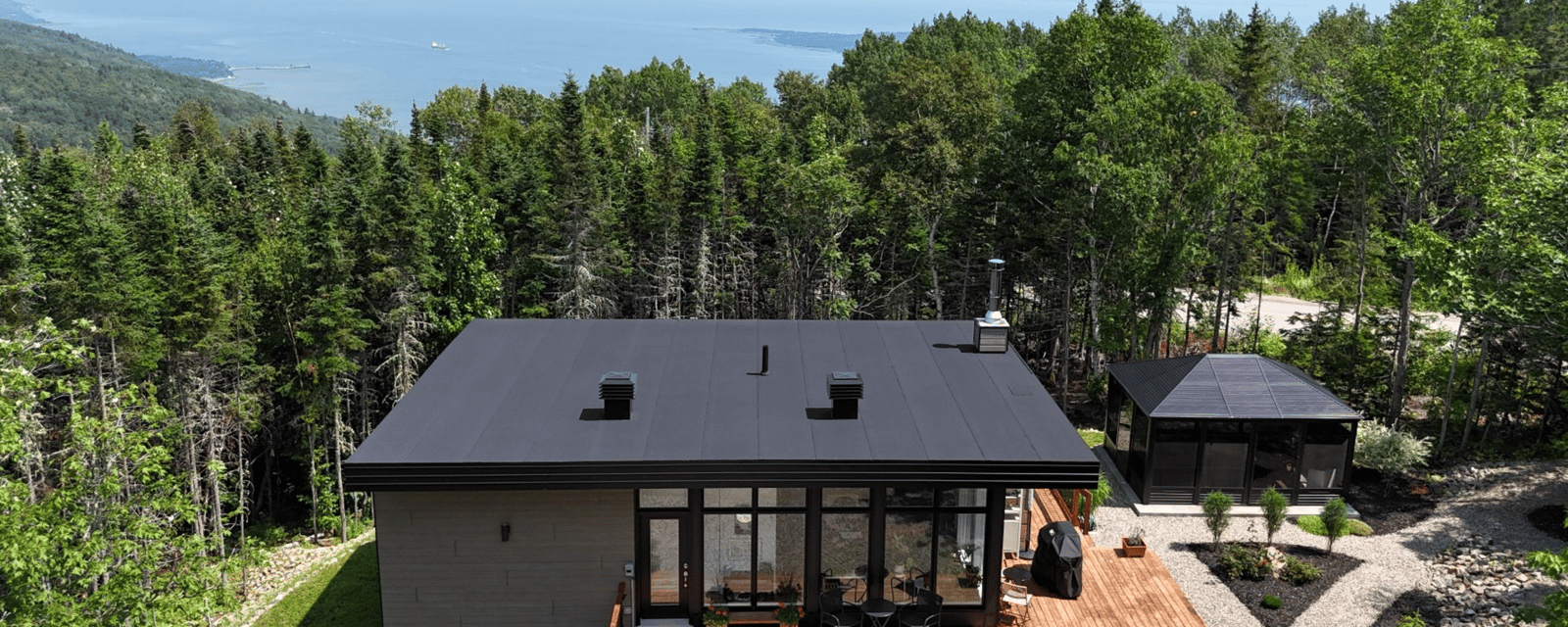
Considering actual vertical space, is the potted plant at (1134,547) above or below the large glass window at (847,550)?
below

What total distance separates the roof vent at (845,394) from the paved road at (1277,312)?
24048mm

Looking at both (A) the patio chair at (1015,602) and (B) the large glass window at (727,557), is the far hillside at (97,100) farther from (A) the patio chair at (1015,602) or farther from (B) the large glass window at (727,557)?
(A) the patio chair at (1015,602)

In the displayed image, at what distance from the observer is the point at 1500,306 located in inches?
695

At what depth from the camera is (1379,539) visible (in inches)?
683

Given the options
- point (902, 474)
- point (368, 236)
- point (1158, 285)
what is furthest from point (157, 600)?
point (1158, 285)

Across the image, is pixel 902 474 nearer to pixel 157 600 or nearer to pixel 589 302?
pixel 157 600

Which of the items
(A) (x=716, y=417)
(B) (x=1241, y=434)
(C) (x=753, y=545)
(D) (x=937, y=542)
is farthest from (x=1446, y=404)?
(A) (x=716, y=417)

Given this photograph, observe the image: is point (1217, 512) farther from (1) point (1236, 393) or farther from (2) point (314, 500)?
(2) point (314, 500)

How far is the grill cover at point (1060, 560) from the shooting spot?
12.9 metres

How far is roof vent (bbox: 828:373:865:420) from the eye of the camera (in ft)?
39.0

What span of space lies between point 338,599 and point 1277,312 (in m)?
33.8

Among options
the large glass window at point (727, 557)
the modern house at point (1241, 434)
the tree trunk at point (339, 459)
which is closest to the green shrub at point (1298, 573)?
the modern house at point (1241, 434)

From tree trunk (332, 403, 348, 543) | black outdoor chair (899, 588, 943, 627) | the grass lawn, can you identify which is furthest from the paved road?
tree trunk (332, 403, 348, 543)

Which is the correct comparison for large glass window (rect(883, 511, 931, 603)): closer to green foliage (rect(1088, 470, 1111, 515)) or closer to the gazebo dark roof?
green foliage (rect(1088, 470, 1111, 515))
